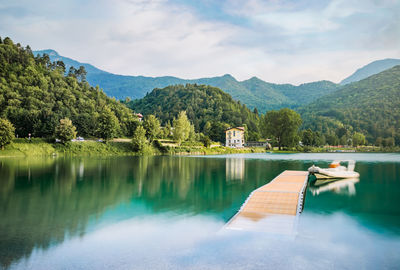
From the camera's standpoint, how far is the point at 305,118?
180 meters

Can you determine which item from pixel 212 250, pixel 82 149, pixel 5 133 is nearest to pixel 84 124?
pixel 82 149

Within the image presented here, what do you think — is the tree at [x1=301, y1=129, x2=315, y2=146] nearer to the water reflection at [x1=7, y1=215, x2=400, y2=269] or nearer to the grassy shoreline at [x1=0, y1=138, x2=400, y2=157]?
the grassy shoreline at [x1=0, y1=138, x2=400, y2=157]

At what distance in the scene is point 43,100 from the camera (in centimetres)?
7856

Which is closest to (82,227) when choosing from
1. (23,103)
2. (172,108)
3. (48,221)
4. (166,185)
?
(48,221)

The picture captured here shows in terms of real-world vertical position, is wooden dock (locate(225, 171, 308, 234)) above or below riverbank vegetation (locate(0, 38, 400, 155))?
below

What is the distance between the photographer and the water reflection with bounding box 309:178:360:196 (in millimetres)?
19000

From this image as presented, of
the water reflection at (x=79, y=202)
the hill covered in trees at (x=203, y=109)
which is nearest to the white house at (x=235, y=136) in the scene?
the hill covered in trees at (x=203, y=109)

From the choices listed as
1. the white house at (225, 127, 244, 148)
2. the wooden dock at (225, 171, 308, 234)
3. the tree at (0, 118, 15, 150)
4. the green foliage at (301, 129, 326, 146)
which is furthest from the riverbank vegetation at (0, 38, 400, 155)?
the wooden dock at (225, 171, 308, 234)

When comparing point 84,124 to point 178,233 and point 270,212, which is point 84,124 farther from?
point 178,233

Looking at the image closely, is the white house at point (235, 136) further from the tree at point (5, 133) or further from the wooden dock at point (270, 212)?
the wooden dock at point (270, 212)

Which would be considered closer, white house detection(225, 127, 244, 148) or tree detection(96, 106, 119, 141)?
tree detection(96, 106, 119, 141)

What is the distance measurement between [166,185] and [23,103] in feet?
227

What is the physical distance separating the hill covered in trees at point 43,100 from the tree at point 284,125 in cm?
4432

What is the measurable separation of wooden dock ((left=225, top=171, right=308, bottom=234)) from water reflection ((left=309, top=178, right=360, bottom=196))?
4.22m
